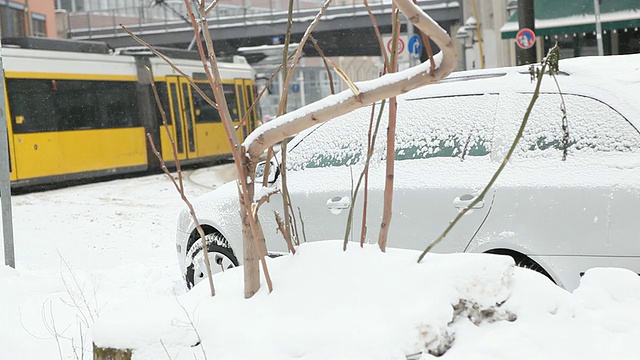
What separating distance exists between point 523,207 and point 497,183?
0.69 feet

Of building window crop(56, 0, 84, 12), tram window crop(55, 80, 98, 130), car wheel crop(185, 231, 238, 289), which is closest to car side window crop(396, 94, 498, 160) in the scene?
Result: car wheel crop(185, 231, 238, 289)

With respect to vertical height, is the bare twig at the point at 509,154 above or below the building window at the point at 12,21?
below

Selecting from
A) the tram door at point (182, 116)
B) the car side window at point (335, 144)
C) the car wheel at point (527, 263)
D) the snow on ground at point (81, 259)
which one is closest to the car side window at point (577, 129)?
the car wheel at point (527, 263)

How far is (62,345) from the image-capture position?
512cm

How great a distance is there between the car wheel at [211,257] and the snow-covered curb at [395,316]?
347 cm

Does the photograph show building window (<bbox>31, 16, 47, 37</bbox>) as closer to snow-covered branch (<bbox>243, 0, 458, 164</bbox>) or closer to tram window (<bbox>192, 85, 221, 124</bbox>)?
tram window (<bbox>192, 85, 221, 124</bbox>)

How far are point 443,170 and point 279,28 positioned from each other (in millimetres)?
Result: 40505

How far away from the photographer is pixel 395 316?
8.48ft

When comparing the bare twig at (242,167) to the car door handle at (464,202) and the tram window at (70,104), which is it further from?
the tram window at (70,104)

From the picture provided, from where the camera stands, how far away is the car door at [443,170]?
506cm

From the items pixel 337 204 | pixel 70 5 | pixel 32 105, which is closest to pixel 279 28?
pixel 32 105

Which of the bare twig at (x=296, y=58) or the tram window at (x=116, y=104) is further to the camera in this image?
the tram window at (x=116, y=104)

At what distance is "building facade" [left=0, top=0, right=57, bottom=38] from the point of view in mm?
48312

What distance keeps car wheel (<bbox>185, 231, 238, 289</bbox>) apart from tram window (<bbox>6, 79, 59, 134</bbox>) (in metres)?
12.5
